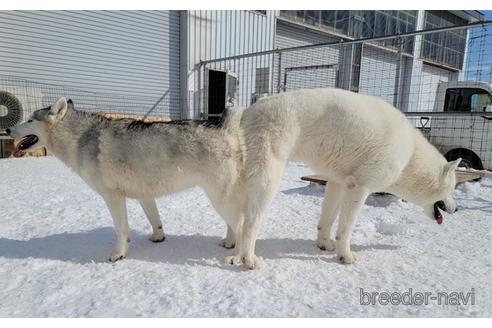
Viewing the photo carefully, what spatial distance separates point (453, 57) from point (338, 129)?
1036 inches

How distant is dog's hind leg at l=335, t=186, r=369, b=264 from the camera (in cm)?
316

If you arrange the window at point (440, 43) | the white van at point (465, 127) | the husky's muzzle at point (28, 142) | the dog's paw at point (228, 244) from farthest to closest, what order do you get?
the window at point (440, 43) → the white van at point (465, 127) → the dog's paw at point (228, 244) → the husky's muzzle at point (28, 142)

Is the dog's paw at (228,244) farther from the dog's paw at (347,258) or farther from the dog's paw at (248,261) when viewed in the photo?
the dog's paw at (347,258)

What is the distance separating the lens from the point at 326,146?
10.2 feet

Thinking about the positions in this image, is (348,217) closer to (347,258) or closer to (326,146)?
(347,258)

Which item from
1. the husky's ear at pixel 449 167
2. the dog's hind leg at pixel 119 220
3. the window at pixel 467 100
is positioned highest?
the window at pixel 467 100

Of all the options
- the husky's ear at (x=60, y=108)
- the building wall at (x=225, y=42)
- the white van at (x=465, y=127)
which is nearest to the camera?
the husky's ear at (x=60, y=108)

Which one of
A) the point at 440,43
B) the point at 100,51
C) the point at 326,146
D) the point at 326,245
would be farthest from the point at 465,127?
the point at 440,43

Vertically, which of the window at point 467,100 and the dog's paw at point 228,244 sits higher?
the window at point 467,100

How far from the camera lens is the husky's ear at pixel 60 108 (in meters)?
3.31

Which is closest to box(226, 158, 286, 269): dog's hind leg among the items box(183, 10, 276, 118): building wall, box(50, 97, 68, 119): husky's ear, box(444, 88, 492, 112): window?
box(50, 97, 68, 119): husky's ear

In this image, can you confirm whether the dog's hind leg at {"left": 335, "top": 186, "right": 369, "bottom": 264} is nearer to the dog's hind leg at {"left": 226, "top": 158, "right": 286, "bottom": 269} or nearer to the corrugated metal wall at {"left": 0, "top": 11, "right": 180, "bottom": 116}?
the dog's hind leg at {"left": 226, "top": 158, "right": 286, "bottom": 269}

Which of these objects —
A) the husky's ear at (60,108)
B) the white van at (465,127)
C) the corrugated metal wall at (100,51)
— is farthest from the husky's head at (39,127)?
the corrugated metal wall at (100,51)

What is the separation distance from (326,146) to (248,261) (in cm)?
Answer: 124
